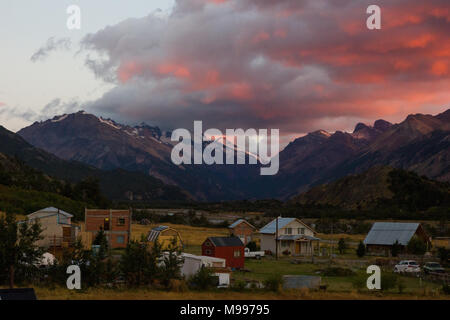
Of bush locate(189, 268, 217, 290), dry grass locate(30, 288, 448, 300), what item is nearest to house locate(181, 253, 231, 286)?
bush locate(189, 268, 217, 290)

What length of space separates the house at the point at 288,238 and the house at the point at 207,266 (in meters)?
30.0

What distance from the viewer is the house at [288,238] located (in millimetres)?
69806

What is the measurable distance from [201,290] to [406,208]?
127833mm

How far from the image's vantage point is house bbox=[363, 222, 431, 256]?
213ft

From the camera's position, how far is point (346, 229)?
107 metres

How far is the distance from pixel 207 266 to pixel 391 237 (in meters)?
36.3

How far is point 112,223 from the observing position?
220 feet

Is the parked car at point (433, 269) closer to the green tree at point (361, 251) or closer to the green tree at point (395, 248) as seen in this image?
the green tree at point (361, 251)

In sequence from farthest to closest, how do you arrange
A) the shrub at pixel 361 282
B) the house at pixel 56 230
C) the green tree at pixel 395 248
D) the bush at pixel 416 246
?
the green tree at pixel 395 248 < the bush at pixel 416 246 < the house at pixel 56 230 < the shrub at pixel 361 282

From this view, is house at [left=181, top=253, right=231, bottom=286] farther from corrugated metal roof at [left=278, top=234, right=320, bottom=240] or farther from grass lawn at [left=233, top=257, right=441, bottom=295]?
corrugated metal roof at [left=278, top=234, right=320, bottom=240]

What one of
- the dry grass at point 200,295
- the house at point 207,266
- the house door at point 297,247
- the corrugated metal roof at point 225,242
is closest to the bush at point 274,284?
the dry grass at point 200,295
